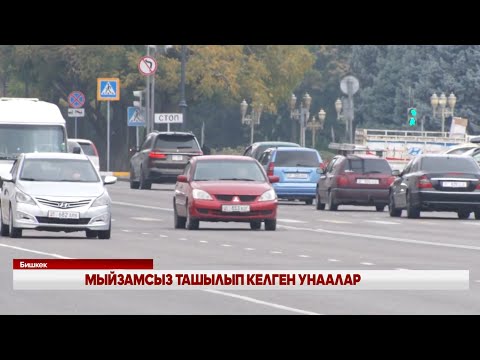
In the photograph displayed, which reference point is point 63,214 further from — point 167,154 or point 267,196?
point 167,154

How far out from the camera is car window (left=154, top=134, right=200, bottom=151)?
56.8 metres

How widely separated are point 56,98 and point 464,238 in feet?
187

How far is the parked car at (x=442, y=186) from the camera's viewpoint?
39.4m

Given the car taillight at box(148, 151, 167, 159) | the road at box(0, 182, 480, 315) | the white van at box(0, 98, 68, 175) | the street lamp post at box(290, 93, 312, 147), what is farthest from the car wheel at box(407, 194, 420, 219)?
the street lamp post at box(290, 93, 312, 147)

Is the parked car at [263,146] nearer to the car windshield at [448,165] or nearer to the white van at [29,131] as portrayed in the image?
the car windshield at [448,165]

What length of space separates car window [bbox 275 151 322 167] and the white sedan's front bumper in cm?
1878

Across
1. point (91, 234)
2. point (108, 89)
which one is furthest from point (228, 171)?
point (108, 89)

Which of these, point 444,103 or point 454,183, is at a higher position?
point 444,103

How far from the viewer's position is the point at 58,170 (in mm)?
31328

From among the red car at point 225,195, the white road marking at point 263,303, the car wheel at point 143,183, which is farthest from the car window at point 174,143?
the white road marking at point 263,303

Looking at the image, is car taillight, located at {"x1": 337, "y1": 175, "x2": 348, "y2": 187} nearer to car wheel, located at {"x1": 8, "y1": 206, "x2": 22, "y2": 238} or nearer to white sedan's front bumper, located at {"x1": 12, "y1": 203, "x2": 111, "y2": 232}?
white sedan's front bumper, located at {"x1": 12, "y1": 203, "x2": 111, "y2": 232}

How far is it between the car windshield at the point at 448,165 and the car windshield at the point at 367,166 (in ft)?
12.1

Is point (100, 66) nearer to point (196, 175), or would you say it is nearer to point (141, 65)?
point (141, 65)

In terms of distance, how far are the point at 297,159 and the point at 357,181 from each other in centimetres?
461
